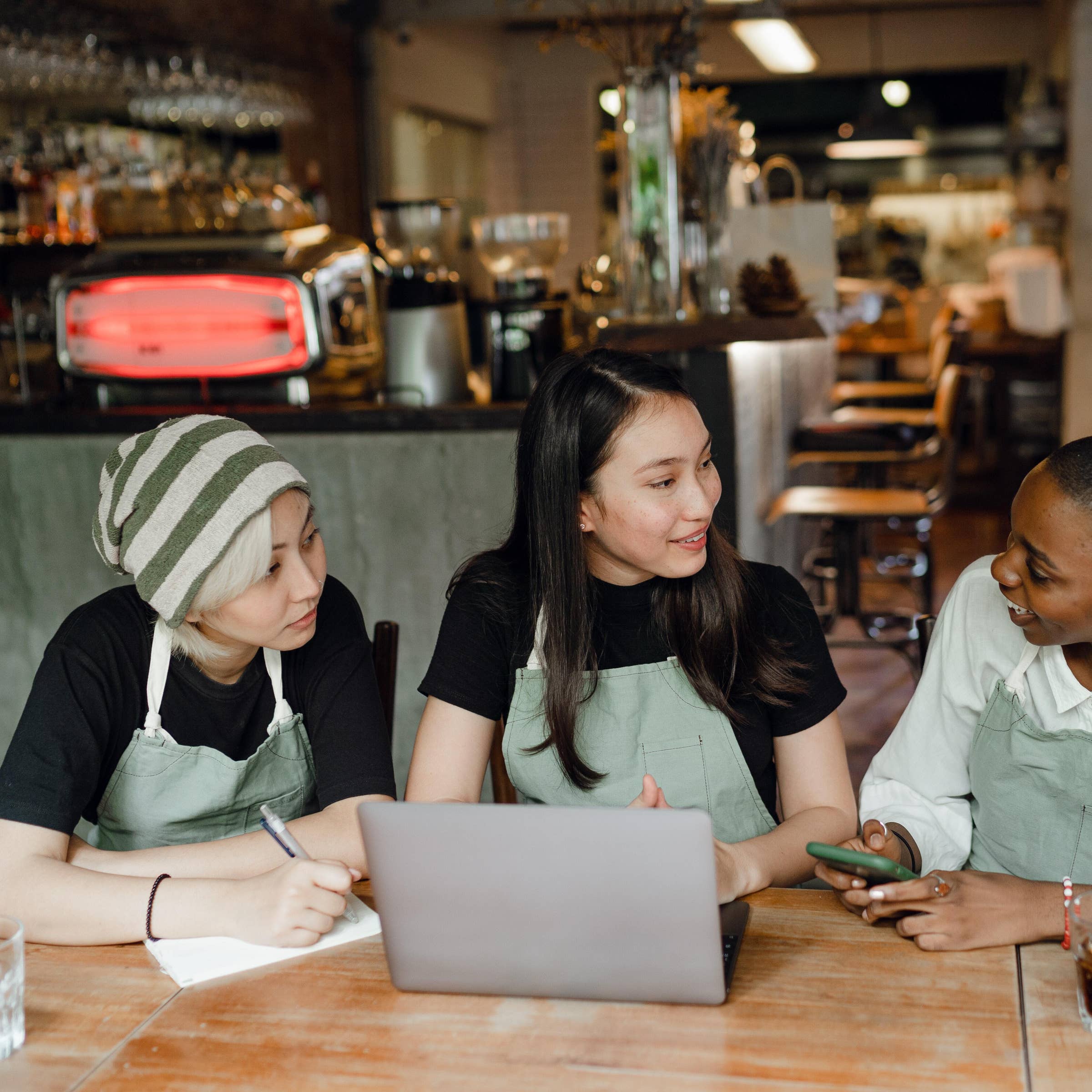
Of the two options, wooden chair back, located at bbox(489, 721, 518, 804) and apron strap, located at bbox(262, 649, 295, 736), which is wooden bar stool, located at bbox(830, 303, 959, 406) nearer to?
wooden chair back, located at bbox(489, 721, 518, 804)

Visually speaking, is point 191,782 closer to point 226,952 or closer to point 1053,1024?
point 226,952

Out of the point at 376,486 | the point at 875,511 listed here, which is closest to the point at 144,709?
the point at 376,486

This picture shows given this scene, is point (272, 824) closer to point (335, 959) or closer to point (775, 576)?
point (335, 959)

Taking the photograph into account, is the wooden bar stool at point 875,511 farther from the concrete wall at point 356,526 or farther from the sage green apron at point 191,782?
the sage green apron at point 191,782

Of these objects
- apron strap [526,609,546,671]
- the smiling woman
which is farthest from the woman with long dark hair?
the smiling woman

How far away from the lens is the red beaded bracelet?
138 centimetres

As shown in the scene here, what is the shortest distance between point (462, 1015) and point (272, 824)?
36cm

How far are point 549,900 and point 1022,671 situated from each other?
0.74 meters

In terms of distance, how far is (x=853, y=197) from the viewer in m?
11.8

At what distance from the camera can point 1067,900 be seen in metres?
1.40

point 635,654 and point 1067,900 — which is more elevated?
point 635,654

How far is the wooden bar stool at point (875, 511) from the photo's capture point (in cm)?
404

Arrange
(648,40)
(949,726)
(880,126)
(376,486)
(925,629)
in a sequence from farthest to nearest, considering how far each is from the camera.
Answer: (880,126) → (648,40) → (376,486) → (925,629) → (949,726)

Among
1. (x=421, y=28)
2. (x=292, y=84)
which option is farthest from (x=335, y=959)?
(x=421, y=28)
